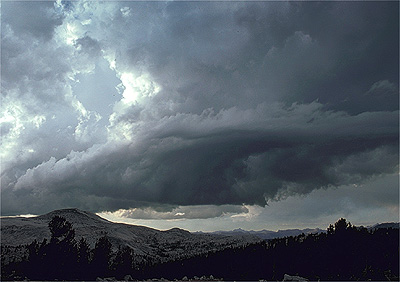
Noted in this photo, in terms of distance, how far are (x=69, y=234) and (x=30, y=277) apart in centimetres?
1610

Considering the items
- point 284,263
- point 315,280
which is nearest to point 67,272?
point 284,263

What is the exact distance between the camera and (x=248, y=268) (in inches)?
3969

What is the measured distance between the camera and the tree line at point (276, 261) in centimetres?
8694

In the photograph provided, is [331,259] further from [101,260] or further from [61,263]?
[61,263]

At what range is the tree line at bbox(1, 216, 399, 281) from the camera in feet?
285

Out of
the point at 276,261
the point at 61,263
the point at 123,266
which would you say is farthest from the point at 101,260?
the point at 276,261

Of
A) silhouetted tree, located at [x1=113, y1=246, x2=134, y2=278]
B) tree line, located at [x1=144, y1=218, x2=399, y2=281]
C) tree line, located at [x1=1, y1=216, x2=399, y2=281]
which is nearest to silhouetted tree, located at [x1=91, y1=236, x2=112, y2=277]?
tree line, located at [x1=1, y1=216, x2=399, y2=281]

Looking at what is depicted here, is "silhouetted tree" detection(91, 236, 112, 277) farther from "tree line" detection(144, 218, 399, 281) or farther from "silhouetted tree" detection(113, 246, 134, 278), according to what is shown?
"tree line" detection(144, 218, 399, 281)

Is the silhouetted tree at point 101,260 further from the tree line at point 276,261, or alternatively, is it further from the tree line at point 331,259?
the tree line at point 331,259

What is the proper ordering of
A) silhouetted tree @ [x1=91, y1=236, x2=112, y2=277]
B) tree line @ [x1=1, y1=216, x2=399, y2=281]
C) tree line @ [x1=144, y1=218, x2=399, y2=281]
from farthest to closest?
silhouetted tree @ [x1=91, y1=236, x2=112, y2=277]
tree line @ [x1=1, y1=216, x2=399, y2=281]
tree line @ [x1=144, y1=218, x2=399, y2=281]

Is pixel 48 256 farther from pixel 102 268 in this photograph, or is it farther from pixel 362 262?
pixel 362 262

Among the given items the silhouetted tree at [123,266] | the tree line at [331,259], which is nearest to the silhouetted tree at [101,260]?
the silhouetted tree at [123,266]

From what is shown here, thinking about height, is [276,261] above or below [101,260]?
above

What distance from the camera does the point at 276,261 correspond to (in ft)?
315
